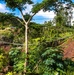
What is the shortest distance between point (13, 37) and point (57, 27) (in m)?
2.60

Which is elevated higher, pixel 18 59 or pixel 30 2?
pixel 30 2

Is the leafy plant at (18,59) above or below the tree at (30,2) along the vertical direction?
below

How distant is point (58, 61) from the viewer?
1115 cm

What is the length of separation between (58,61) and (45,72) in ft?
1.89

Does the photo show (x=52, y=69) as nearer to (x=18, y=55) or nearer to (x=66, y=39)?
(x=18, y=55)

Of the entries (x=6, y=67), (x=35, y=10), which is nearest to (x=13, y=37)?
(x=6, y=67)

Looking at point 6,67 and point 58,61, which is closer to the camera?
point 58,61

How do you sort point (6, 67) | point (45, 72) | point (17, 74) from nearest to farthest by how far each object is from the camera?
point (45, 72)
point (17, 74)
point (6, 67)

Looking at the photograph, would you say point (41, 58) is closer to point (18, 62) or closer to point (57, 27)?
point (18, 62)

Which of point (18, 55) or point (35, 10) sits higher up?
point (35, 10)

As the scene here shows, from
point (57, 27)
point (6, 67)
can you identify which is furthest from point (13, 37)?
point (6, 67)

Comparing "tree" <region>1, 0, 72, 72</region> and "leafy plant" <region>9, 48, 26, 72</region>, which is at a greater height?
"tree" <region>1, 0, 72, 72</region>

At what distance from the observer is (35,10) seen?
39.9ft

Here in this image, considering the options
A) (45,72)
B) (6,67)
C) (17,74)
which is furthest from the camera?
(6,67)
